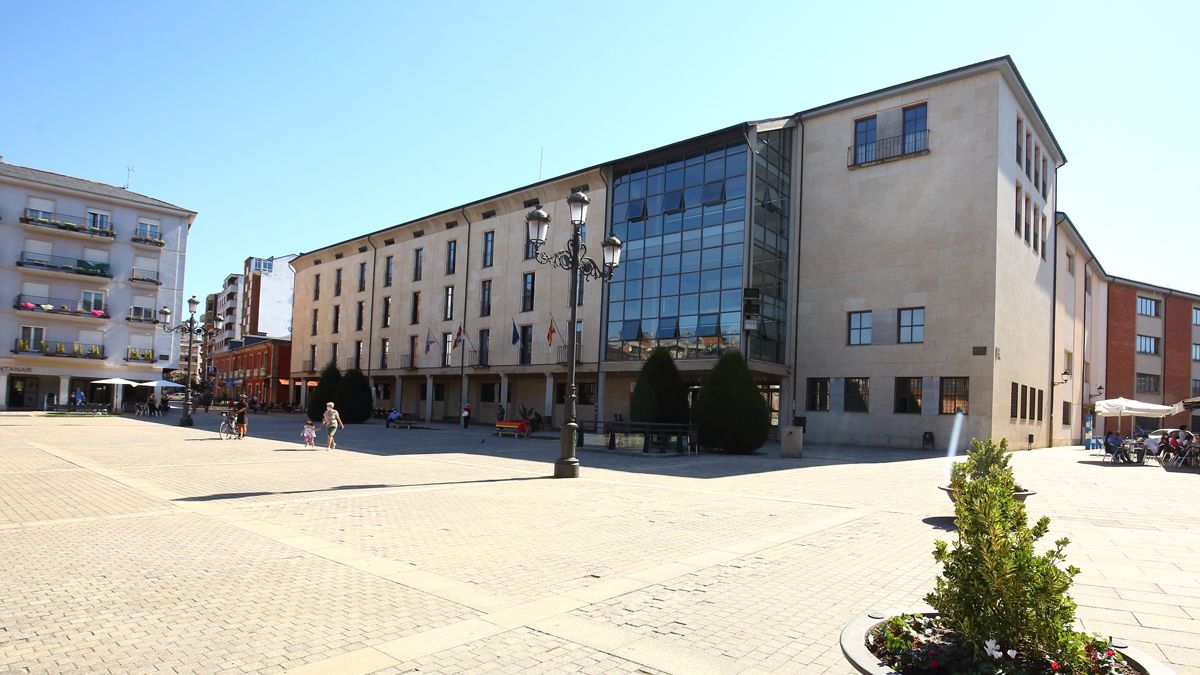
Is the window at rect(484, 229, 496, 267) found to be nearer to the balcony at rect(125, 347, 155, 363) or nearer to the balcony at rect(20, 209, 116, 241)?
the balcony at rect(125, 347, 155, 363)

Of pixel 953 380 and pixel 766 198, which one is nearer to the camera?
pixel 953 380

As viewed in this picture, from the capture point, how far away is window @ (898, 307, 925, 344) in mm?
29562

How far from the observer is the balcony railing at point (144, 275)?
5238 centimetres

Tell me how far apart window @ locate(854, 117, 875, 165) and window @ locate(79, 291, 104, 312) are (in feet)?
169

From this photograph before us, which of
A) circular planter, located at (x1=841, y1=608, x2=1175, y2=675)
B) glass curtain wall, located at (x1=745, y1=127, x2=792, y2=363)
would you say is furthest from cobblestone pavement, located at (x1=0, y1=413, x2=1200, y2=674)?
glass curtain wall, located at (x1=745, y1=127, x2=792, y2=363)

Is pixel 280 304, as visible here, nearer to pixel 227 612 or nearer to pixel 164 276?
pixel 164 276

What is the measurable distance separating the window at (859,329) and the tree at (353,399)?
27753 mm

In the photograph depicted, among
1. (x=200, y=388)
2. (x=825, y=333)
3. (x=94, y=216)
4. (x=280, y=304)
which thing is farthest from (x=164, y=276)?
(x=825, y=333)

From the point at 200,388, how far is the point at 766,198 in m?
72.4

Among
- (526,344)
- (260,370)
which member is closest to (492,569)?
(526,344)

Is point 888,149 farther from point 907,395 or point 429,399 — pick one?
point 429,399

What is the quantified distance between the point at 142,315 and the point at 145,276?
116 inches

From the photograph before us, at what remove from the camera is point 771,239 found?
32.9 metres

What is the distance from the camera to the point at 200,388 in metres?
80.1
